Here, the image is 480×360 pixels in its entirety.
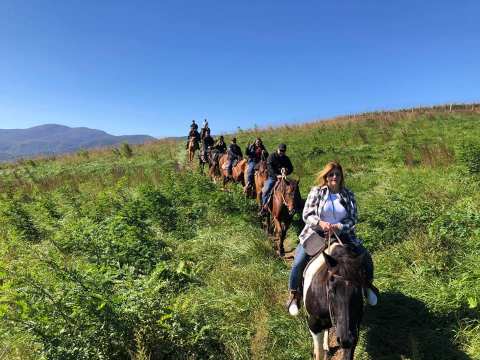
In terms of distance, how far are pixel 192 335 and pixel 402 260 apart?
434cm

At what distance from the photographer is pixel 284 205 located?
952cm

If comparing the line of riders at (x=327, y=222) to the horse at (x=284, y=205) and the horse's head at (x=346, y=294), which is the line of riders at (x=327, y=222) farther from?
the horse at (x=284, y=205)

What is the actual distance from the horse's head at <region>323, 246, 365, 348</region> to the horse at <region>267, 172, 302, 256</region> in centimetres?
504

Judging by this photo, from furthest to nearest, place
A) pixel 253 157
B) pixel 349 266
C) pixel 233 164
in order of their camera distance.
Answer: pixel 233 164 < pixel 253 157 < pixel 349 266

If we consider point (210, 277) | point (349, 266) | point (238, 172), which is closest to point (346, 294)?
point (349, 266)

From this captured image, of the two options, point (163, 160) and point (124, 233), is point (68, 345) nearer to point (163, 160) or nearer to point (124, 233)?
point (124, 233)

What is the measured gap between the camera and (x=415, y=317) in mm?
5648

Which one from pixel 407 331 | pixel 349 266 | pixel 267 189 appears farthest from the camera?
pixel 267 189

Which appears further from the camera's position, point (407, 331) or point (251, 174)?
point (251, 174)

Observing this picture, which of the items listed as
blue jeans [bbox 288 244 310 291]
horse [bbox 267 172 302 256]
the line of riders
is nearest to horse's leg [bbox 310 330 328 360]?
the line of riders

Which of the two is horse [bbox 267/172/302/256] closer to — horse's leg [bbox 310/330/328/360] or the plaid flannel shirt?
the plaid flannel shirt

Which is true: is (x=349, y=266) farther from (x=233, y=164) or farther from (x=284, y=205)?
(x=233, y=164)

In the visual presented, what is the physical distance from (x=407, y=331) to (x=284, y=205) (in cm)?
453

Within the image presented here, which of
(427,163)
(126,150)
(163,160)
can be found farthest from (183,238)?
(126,150)
